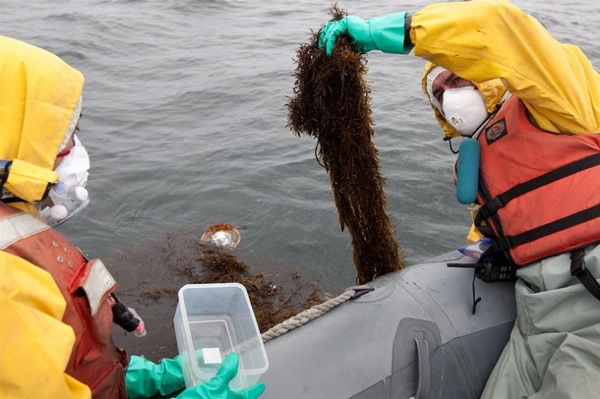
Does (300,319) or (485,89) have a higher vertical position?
(485,89)

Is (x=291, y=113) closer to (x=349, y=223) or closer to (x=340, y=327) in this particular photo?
(x=349, y=223)

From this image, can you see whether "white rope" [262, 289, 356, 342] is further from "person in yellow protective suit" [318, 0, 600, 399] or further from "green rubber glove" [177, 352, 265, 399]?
"person in yellow protective suit" [318, 0, 600, 399]

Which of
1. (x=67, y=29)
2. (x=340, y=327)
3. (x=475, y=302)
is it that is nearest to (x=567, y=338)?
(x=475, y=302)

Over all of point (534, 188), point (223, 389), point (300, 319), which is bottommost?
point (300, 319)

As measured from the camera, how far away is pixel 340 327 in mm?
2844

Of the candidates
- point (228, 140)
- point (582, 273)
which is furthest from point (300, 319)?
point (228, 140)

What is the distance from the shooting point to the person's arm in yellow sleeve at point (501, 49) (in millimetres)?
2371

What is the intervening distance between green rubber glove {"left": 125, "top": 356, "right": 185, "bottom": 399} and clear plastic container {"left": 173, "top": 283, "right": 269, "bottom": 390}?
225 millimetres

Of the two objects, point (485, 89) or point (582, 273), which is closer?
point (582, 273)

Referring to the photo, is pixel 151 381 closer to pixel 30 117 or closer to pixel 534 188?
pixel 30 117

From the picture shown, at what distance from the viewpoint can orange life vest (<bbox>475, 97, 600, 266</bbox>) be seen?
2613mm

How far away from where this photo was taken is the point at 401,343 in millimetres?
2777

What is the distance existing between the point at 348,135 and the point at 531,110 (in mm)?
974

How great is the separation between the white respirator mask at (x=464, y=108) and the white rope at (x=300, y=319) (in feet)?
3.66
